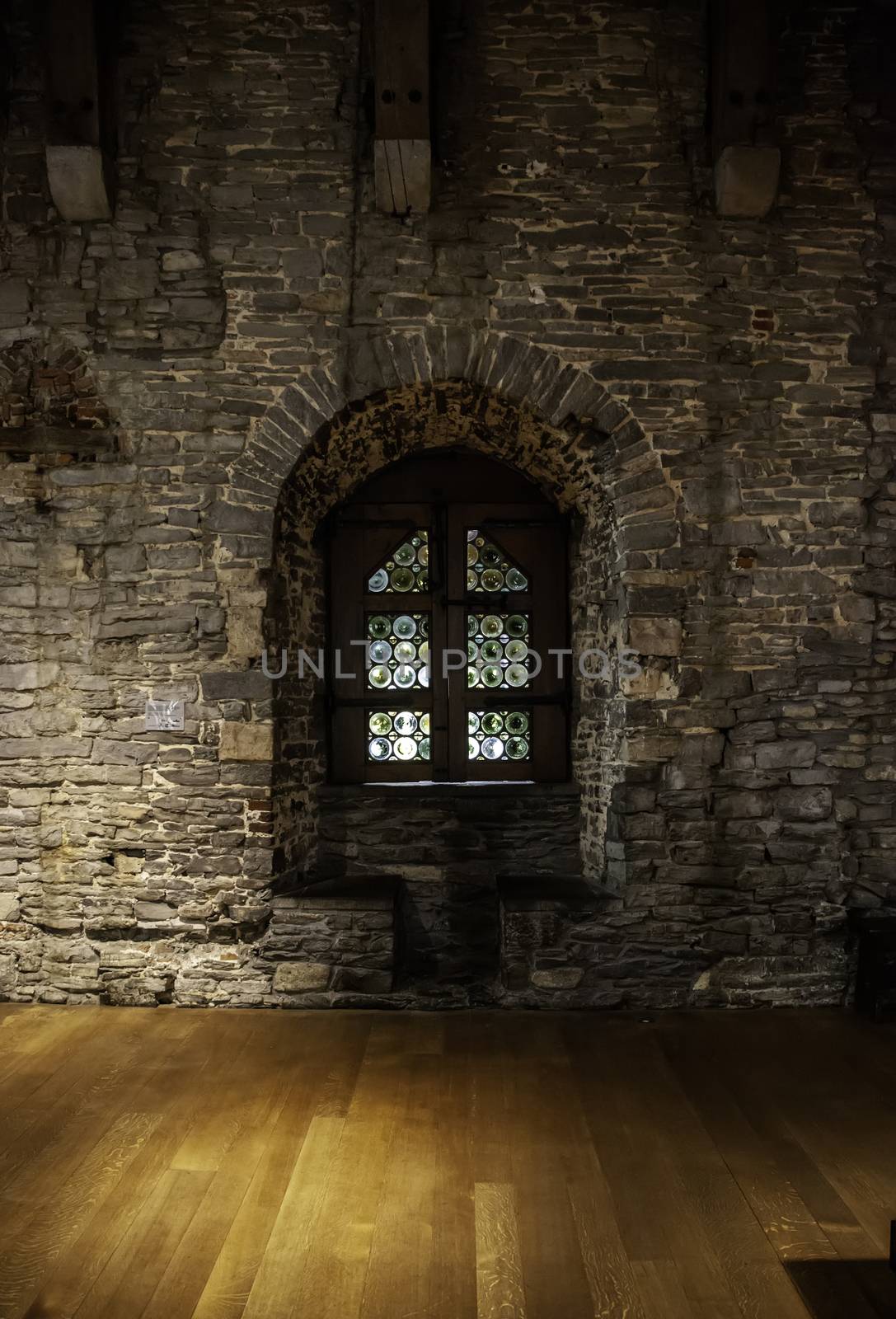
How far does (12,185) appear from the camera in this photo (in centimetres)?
448

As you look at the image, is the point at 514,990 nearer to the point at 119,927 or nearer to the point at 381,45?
the point at 119,927

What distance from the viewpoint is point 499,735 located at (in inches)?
207

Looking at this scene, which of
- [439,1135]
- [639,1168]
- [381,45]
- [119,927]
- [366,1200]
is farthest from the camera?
[119,927]

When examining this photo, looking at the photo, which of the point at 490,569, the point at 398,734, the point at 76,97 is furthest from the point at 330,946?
the point at 76,97

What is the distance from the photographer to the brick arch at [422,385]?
14.4ft

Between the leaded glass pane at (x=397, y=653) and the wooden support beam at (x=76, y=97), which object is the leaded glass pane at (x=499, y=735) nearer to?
the leaded glass pane at (x=397, y=653)

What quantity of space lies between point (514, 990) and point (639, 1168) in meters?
1.50

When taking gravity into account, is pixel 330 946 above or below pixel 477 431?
below

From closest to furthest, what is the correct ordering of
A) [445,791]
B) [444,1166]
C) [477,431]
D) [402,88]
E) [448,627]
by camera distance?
[444,1166] < [402,88] < [477,431] < [445,791] < [448,627]

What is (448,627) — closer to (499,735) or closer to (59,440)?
(499,735)

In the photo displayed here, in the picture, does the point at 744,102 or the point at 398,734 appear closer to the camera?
the point at 744,102

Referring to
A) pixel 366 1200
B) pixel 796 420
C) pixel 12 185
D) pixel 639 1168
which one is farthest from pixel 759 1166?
pixel 12 185

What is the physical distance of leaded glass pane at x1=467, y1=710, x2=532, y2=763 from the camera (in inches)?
206

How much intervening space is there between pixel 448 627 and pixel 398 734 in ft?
2.28
